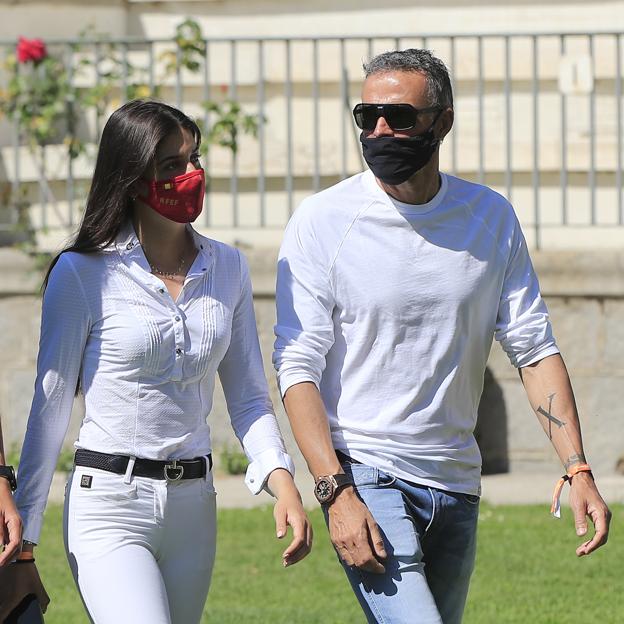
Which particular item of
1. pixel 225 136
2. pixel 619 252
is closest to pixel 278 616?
pixel 619 252

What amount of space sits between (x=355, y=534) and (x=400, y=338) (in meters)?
0.51

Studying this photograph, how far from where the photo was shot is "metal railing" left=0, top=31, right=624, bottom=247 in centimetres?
905

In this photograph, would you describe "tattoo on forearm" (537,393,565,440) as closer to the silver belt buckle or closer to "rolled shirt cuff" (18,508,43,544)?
the silver belt buckle

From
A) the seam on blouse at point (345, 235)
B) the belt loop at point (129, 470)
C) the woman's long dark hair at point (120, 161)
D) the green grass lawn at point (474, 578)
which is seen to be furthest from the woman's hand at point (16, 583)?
the green grass lawn at point (474, 578)

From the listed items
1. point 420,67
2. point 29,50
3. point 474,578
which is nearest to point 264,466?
point 420,67

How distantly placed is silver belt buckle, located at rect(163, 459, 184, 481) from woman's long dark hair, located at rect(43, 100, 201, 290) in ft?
1.79

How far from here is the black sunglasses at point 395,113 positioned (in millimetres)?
3514

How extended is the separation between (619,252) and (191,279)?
482cm

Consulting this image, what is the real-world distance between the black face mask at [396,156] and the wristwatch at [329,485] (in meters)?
0.77

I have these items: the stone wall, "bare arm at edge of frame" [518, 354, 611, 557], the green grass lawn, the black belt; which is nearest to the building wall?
the stone wall

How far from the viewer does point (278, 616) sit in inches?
211

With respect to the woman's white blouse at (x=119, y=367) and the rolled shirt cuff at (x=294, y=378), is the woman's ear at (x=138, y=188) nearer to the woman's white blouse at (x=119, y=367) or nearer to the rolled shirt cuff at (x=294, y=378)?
the woman's white blouse at (x=119, y=367)

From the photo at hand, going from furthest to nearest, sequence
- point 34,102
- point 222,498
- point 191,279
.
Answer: point 34,102 → point 222,498 → point 191,279

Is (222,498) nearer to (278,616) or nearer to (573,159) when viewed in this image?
(278,616)
